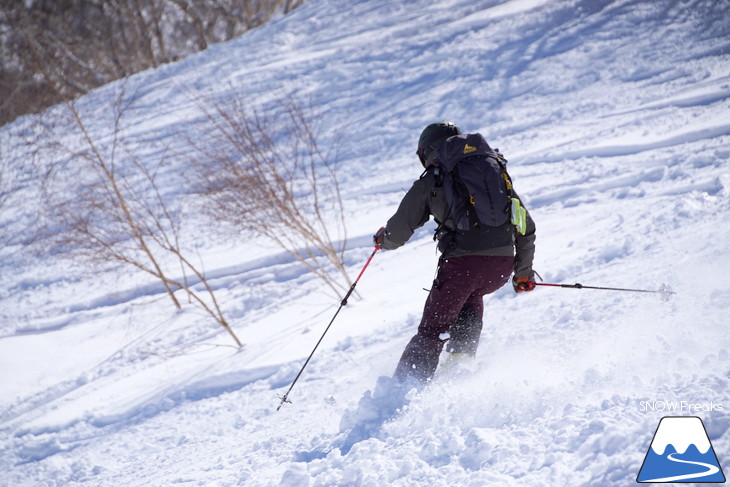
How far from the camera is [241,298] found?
698 cm

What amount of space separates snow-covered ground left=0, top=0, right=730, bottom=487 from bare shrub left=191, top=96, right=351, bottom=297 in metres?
0.39

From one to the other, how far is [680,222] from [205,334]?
5.83 metres

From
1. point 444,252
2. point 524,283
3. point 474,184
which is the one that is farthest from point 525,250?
point 474,184

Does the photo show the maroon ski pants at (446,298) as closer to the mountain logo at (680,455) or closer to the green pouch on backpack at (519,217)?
the green pouch on backpack at (519,217)

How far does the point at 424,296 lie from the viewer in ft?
16.6

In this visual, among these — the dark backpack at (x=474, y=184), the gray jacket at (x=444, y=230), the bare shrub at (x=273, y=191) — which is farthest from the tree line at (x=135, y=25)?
the dark backpack at (x=474, y=184)

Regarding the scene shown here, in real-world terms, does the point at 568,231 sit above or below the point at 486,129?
below

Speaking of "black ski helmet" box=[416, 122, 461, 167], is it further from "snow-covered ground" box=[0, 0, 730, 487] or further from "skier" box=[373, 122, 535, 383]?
"snow-covered ground" box=[0, 0, 730, 487]

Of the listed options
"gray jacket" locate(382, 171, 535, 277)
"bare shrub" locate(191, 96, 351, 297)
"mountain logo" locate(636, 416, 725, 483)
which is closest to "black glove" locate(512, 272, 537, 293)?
"gray jacket" locate(382, 171, 535, 277)

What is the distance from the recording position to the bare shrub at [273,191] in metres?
5.54

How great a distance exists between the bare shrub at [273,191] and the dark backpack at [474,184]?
2.79m

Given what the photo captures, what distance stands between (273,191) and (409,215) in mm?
2832

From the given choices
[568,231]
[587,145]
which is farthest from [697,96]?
[568,231]

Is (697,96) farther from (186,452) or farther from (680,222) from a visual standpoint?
(186,452)
